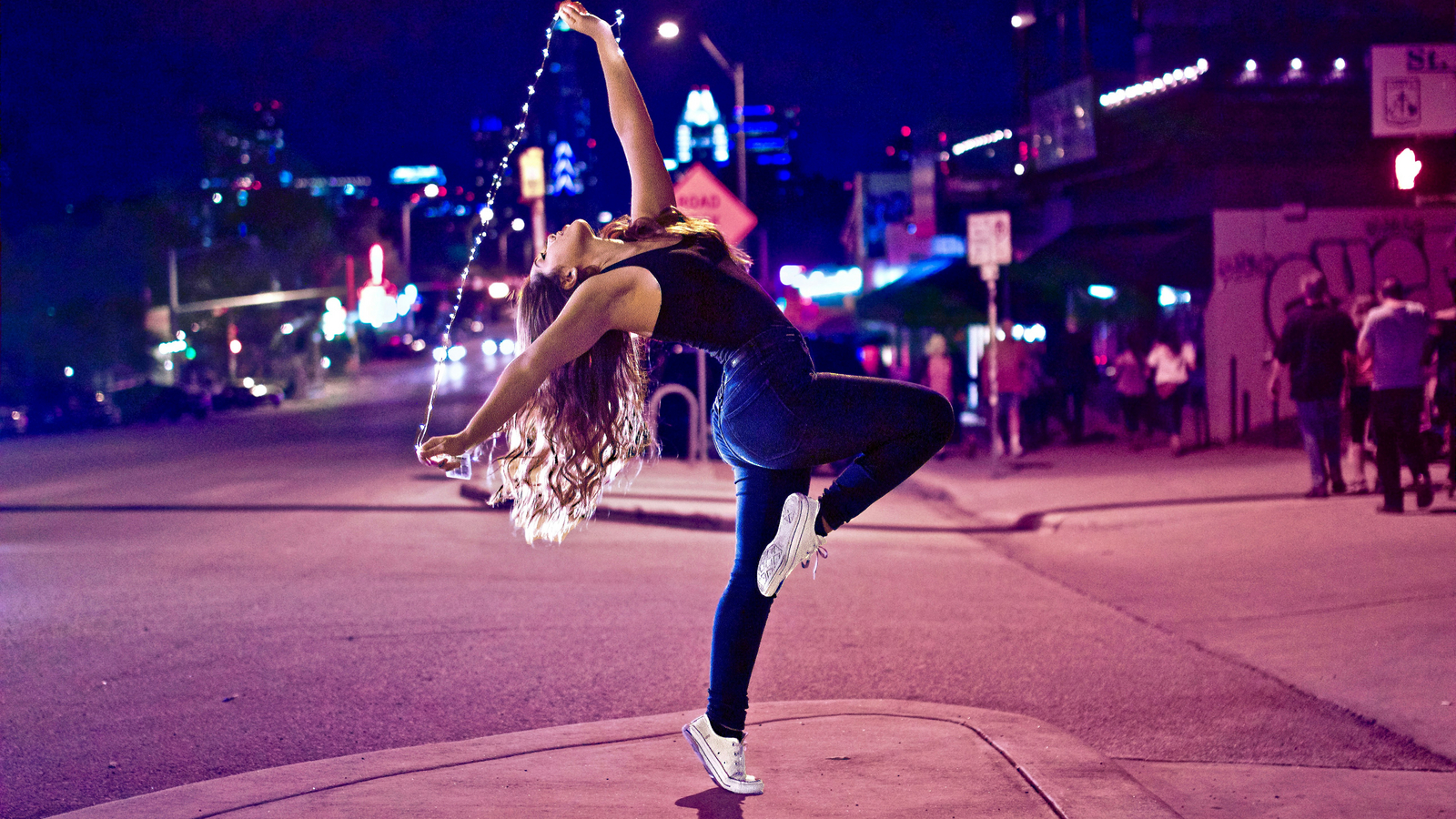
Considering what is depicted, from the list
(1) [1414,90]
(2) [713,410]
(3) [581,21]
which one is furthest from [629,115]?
(1) [1414,90]

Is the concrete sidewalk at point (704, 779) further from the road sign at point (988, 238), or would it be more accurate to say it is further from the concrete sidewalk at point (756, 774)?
the road sign at point (988, 238)

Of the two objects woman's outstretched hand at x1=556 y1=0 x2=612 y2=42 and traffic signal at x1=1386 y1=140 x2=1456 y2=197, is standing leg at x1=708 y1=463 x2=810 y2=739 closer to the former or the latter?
woman's outstretched hand at x1=556 y1=0 x2=612 y2=42

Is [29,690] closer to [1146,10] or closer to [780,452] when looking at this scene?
[780,452]

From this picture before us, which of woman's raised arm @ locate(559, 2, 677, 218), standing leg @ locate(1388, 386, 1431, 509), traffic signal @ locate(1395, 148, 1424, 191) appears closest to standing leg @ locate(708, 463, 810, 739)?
woman's raised arm @ locate(559, 2, 677, 218)

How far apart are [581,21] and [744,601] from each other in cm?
195

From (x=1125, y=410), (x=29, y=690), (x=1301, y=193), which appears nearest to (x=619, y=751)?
(x=29, y=690)

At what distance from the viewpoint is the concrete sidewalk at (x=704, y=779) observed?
355cm

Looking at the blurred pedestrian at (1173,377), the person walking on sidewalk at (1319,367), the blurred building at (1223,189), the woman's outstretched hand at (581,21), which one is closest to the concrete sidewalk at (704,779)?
the woman's outstretched hand at (581,21)

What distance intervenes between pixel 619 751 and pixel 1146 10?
20727 millimetres

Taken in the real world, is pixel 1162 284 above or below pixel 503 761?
above

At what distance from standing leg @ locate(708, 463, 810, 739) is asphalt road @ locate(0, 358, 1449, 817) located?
151 cm

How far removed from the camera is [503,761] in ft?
13.3

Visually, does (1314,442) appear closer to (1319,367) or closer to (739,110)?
(1319,367)

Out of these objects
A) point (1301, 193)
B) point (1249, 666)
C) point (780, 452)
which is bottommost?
point (1249, 666)
